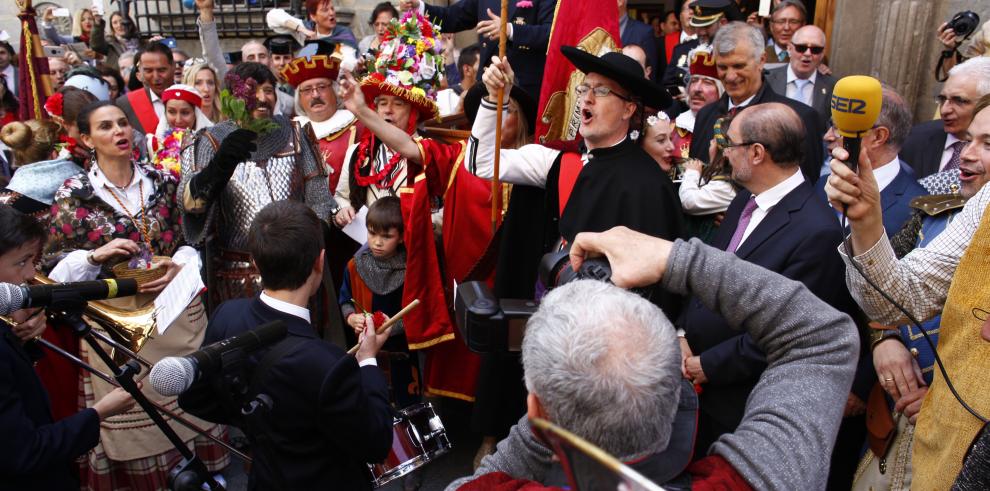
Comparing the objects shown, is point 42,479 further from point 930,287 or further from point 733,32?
point 733,32

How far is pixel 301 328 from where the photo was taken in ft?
8.08

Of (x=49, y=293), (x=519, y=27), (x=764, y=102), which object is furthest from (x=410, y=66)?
(x=49, y=293)

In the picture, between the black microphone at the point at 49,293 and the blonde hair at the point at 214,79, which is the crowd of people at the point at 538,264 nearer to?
the black microphone at the point at 49,293

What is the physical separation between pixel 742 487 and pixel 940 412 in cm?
100

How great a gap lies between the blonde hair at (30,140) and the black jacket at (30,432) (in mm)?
2738

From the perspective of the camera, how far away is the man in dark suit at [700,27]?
19.9 ft

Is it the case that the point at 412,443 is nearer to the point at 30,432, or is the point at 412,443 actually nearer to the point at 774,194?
the point at 30,432

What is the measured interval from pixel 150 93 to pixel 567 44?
14.5 ft

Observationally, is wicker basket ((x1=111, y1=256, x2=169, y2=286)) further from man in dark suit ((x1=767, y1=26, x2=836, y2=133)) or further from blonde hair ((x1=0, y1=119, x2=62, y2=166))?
man in dark suit ((x1=767, y1=26, x2=836, y2=133))

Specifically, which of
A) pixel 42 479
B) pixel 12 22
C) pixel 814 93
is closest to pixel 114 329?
pixel 42 479

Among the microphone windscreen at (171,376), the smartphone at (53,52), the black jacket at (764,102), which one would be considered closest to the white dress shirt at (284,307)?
the microphone windscreen at (171,376)

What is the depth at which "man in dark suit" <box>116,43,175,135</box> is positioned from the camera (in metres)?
6.49

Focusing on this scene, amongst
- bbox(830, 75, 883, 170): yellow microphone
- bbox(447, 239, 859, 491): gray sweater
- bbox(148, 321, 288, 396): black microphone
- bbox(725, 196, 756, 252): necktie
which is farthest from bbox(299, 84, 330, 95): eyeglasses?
bbox(447, 239, 859, 491): gray sweater

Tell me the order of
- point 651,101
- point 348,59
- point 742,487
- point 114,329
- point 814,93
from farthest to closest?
point 348,59
point 814,93
point 651,101
point 114,329
point 742,487
